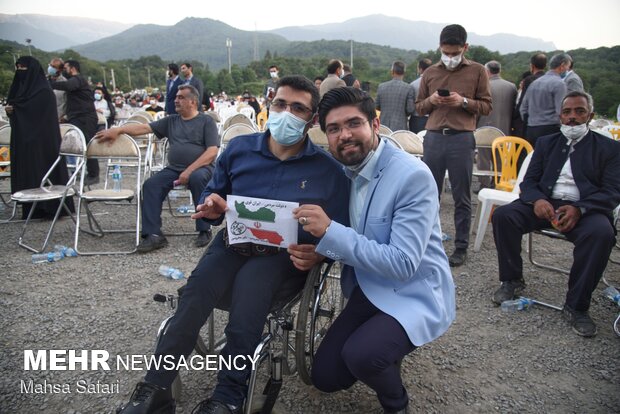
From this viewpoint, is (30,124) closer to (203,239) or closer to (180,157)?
(180,157)

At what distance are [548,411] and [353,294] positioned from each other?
1.30 meters

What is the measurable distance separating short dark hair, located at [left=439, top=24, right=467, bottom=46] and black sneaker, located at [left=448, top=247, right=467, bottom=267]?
2109mm

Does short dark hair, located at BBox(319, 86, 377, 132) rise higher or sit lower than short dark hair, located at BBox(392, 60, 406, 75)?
lower

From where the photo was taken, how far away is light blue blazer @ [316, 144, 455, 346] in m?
1.84

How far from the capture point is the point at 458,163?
164 inches

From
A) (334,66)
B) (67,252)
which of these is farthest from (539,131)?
(67,252)

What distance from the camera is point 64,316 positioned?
3.28 m

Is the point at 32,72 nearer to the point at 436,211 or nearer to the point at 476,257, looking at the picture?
the point at 436,211

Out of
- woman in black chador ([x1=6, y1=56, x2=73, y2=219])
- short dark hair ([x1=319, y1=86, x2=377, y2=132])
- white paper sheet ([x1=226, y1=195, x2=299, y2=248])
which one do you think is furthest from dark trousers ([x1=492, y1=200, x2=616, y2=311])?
woman in black chador ([x1=6, y1=56, x2=73, y2=219])

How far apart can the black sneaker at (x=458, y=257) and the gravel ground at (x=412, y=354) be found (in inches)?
4.0

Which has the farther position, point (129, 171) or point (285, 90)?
point (129, 171)

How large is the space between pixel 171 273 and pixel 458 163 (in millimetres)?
3109

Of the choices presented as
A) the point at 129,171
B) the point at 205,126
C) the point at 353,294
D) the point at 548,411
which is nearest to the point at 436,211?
the point at 353,294

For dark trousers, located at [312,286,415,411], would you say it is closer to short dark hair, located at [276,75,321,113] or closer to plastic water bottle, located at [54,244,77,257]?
short dark hair, located at [276,75,321,113]
